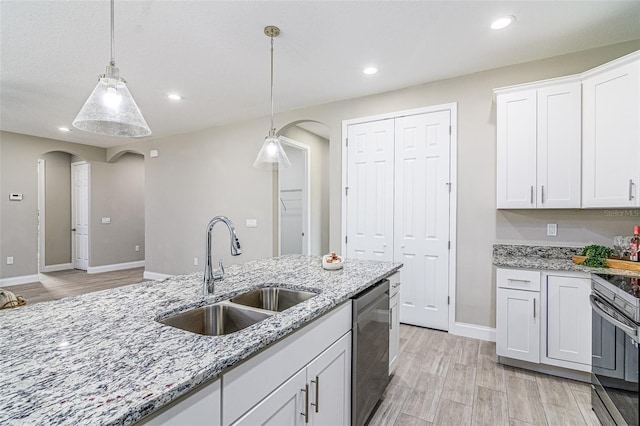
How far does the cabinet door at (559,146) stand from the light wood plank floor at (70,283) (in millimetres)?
6393

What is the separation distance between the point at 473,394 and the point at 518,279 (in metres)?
0.99

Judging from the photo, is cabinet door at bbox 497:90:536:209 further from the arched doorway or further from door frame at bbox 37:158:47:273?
door frame at bbox 37:158:47:273

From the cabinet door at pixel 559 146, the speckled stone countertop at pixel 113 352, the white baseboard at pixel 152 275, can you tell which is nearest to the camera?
the speckled stone countertop at pixel 113 352

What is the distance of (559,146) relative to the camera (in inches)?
103

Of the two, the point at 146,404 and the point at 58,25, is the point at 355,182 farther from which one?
the point at 146,404

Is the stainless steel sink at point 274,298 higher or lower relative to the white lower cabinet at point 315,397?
higher

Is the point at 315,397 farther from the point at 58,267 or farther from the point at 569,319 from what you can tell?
the point at 58,267

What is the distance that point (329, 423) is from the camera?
1.49 m

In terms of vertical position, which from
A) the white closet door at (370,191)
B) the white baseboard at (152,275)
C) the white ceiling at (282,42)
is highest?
the white ceiling at (282,42)

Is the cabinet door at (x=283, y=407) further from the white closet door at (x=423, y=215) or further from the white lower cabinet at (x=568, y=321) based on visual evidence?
the white closet door at (x=423, y=215)

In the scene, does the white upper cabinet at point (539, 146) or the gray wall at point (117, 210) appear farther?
the gray wall at point (117, 210)

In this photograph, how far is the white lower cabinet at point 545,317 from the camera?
2314 mm

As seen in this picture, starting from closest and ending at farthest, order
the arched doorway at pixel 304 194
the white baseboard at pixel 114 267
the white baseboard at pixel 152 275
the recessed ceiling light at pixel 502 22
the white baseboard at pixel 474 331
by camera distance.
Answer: the recessed ceiling light at pixel 502 22 → the white baseboard at pixel 474 331 → the arched doorway at pixel 304 194 → the white baseboard at pixel 152 275 → the white baseboard at pixel 114 267

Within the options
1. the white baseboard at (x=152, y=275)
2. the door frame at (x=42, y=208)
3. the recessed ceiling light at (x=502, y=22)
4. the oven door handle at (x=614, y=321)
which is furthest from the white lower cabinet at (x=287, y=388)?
the door frame at (x=42, y=208)
